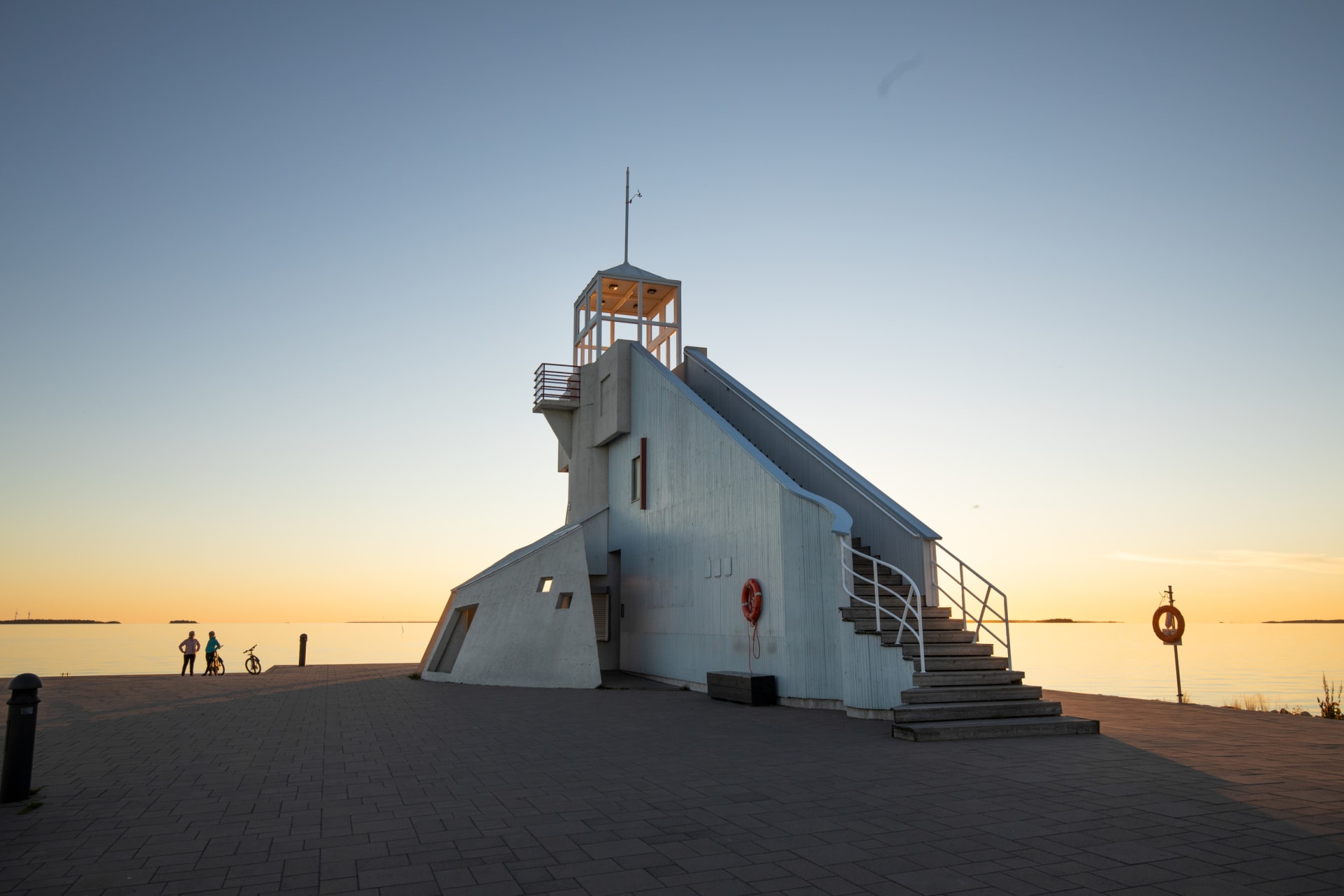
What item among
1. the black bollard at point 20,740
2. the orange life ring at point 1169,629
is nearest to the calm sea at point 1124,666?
the orange life ring at point 1169,629

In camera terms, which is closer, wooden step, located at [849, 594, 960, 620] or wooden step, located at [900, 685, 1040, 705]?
wooden step, located at [900, 685, 1040, 705]

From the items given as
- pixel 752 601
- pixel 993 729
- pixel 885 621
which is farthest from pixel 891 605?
pixel 993 729

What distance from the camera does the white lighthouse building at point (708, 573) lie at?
1123 cm

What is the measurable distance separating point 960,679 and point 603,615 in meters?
12.9

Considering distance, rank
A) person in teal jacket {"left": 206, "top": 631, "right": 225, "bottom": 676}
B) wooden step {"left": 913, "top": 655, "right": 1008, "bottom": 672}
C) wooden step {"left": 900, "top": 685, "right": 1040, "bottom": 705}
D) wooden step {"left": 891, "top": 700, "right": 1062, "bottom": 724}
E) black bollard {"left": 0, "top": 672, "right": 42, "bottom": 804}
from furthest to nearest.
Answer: person in teal jacket {"left": 206, "top": 631, "right": 225, "bottom": 676}
wooden step {"left": 913, "top": 655, "right": 1008, "bottom": 672}
wooden step {"left": 900, "top": 685, "right": 1040, "bottom": 705}
wooden step {"left": 891, "top": 700, "right": 1062, "bottom": 724}
black bollard {"left": 0, "top": 672, "right": 42, "bottom": 804}

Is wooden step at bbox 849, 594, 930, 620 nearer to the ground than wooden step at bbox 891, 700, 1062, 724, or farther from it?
farther from it

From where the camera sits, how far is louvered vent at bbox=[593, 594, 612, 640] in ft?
71.8

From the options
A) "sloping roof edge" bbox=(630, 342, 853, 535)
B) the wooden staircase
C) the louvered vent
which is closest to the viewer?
the wooden staircase

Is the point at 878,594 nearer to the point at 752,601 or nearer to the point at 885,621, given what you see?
the point at 885,621

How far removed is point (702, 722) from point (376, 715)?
4632 millimetres

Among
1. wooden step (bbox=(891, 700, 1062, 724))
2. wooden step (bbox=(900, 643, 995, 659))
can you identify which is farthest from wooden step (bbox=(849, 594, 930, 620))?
wooden step (bbox=(891, 700, 1062, 724))

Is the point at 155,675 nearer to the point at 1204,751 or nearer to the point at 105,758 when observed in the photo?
the point at 105,758

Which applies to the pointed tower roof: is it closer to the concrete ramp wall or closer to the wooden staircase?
the concrete ramp wall

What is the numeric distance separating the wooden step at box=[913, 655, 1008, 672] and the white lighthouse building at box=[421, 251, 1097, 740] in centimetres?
3
